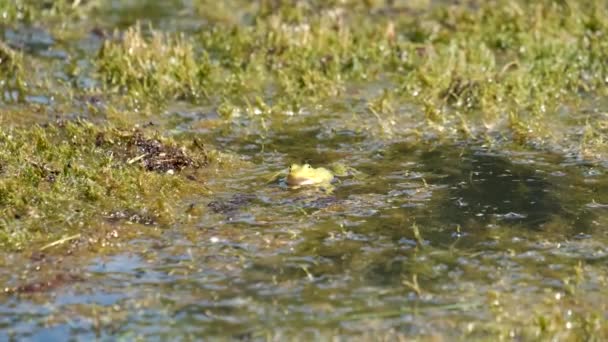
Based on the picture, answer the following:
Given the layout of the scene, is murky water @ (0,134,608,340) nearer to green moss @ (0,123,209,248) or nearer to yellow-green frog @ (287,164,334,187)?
yellow-green frog @ (287,164,334,187)

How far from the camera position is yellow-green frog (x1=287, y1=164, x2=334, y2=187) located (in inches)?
305

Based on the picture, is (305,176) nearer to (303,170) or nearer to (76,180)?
(303,170)

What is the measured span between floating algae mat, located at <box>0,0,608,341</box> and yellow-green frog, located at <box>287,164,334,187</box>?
32 mm

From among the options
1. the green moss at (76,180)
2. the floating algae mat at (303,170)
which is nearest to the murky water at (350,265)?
the floating algae mat at (303,170)

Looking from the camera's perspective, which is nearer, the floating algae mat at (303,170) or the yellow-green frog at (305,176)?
the floating algae mat at (303,170)

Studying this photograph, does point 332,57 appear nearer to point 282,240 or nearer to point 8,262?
point 282,240

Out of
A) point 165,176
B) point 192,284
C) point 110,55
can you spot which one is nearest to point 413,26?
point 110,55

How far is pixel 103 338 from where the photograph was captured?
5.64 metres

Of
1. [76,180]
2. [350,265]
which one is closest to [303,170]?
[350,265]

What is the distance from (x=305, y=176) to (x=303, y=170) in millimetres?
49

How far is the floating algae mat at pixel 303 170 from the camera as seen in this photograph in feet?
19.6

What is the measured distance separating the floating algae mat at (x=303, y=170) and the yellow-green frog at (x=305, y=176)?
0.03 metres

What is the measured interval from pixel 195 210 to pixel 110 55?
3421mm

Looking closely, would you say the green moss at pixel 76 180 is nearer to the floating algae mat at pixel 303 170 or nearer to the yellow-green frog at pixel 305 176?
the floating algae mat at pixel 303 170
